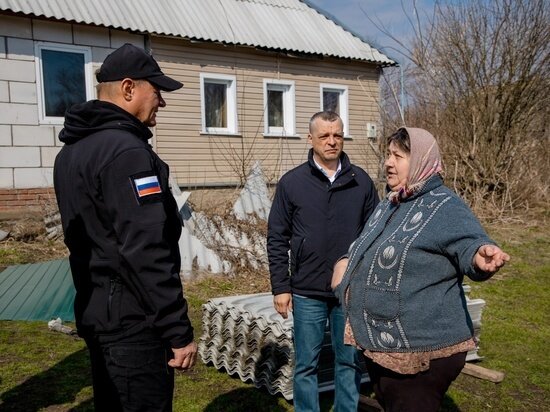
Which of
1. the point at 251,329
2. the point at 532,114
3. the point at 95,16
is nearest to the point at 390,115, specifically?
the point at 532,114

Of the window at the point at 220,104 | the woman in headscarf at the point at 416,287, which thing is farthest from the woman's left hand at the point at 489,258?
the window at the point at 220,104

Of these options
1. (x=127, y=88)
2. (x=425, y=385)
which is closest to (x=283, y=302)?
(x=425, y=385)

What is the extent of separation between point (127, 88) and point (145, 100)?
9cm

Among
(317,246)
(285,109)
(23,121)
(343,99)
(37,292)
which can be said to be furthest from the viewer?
(343,99)

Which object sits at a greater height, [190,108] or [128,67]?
[190,108]

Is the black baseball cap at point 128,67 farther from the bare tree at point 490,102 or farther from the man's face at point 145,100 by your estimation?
the bare tree at point 490,102

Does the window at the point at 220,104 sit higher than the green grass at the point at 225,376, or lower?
higher

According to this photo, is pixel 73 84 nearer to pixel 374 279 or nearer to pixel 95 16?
pixel 95 16

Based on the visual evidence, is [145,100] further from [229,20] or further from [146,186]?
[229,20]

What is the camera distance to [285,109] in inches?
571

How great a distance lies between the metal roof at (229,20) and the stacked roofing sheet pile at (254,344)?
26.8 feet

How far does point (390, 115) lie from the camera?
13898mm

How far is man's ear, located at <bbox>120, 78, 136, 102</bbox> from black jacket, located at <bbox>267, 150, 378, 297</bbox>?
4.79 ft

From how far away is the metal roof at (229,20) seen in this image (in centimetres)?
1107
